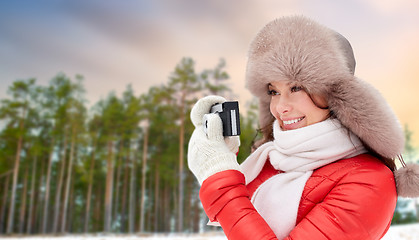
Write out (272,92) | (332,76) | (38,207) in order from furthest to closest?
(38,207), (272,92), (332,76)

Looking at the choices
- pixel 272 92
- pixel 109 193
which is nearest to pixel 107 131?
pixel 109 193

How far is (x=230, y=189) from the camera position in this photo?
4.28 feet

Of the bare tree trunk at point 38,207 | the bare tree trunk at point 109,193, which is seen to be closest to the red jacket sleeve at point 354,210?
the bare tree trunk at point 109,193

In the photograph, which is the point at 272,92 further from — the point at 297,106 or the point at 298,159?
Result: the point at 298,159

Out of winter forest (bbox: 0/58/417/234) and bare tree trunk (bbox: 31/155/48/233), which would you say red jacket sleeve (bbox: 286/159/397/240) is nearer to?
winter forest (bbox: 0/58/417/234)

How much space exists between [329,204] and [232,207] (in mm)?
391

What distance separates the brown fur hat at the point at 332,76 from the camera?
131 cm

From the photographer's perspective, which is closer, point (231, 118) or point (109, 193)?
point (231, 118)

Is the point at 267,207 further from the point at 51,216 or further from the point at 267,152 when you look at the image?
the point at 51,216

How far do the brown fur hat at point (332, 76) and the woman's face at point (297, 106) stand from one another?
0.23 feet

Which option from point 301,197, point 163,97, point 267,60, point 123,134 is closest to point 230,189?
point 301,197

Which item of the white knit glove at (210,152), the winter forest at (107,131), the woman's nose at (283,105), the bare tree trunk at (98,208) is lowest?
the bare tree trunk at (98,208)

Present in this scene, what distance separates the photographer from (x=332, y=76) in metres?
1.33

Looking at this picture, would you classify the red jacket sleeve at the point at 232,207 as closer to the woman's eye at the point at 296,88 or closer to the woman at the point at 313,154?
the woman at the point at 313,154
